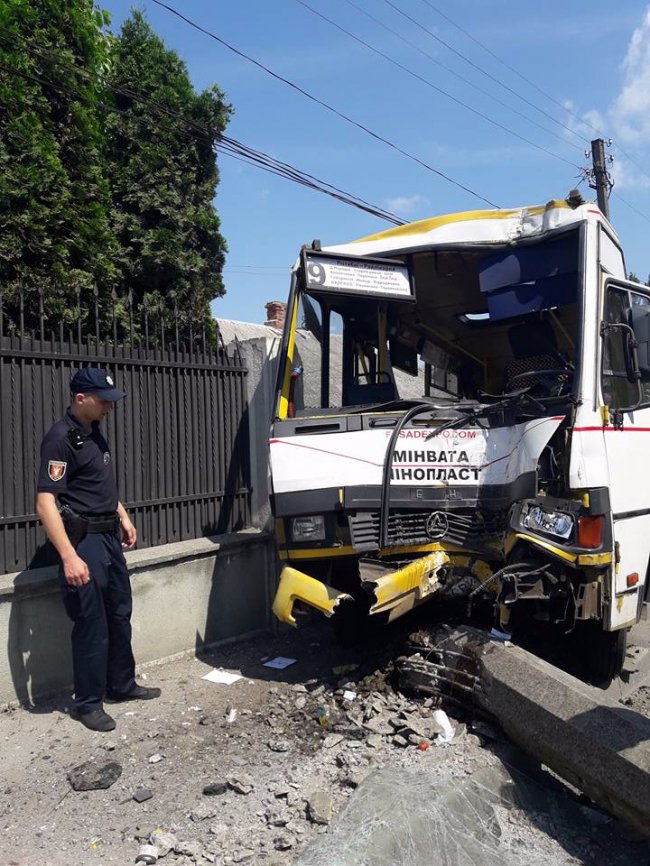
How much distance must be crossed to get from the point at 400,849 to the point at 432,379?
157 inches

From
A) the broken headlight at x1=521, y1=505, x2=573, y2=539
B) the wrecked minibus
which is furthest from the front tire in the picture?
the broken headlight at x1=521, y1=505, x2=573, y2=539

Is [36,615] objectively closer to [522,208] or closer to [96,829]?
[96,829]

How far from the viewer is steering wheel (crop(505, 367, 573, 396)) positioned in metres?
4.42

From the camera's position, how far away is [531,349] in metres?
5.53

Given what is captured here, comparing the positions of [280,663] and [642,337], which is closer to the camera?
[642,337]

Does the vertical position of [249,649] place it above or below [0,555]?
below

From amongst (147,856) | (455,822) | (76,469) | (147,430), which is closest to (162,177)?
(147,430)

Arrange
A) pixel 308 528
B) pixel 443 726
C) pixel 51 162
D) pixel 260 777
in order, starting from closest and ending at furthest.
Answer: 1. pixel 260 777
2. pixel 443 726
3. pixel 308 528
4. pixel 51 162

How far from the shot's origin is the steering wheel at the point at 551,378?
4.42m

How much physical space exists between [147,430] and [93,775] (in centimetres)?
259

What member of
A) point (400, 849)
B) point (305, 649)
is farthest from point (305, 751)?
point (305, 649)

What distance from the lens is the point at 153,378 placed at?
218 inches

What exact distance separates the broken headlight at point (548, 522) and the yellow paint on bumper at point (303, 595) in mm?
1138

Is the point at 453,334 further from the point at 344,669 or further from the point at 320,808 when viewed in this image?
the point at 320,808
